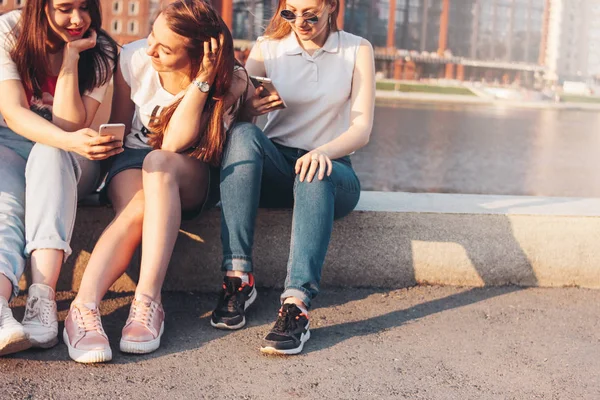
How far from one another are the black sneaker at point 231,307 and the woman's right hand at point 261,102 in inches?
23.4

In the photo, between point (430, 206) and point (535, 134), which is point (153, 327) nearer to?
point (430, 206)

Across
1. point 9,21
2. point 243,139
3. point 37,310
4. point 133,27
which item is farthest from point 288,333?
point 133,27

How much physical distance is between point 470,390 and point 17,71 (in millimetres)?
1738

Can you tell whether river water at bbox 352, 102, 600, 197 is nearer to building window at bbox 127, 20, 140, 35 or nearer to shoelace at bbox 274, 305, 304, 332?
shoelace at bbox 274, 305, 304, 332

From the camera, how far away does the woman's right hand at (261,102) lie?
2674 mm

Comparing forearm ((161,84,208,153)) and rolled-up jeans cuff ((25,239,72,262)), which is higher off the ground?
forearm ((161,84,208,153))

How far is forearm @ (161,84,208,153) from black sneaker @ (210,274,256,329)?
1.53ft

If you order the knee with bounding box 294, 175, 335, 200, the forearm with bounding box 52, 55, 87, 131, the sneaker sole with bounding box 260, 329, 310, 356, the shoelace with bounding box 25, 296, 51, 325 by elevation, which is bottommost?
the sneaker sole with bounding box 260, 329, 310, 356

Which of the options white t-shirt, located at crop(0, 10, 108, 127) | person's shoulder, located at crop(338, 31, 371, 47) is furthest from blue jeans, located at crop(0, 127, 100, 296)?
person's shoulder, located at crop(338, 31, 371, 47)

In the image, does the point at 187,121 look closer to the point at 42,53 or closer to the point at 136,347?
the point at 42,53

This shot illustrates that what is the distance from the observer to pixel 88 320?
2.24 meters

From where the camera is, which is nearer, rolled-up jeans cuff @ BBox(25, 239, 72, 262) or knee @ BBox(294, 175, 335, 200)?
rolled-up jeans cuff @ BBox(25, 239, 72, 262)

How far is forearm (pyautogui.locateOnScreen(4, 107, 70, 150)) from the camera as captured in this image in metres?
2.41

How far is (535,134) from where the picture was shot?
17172 millimetres
